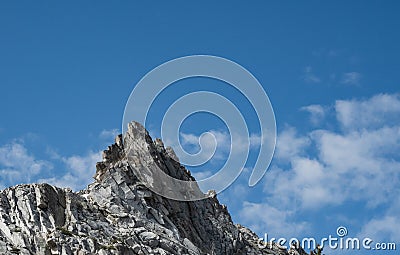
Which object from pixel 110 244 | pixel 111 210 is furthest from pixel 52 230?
pixel 111 210

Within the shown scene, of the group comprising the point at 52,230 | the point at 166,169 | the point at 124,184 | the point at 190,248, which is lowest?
the point at 52,230

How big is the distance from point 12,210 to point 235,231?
144 feet

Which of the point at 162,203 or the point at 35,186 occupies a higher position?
the point at 162,203

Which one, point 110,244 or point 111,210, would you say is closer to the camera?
point 110,244

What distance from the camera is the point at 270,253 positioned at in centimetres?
11500

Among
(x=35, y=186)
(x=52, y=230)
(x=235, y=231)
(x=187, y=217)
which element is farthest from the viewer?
(x=235, y=231)

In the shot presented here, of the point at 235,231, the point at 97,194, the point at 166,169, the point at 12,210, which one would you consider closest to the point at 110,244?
the point at 12,210

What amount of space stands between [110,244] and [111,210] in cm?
1435

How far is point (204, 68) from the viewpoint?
247 feet

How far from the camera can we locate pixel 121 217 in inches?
3482

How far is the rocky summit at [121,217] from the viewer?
241 ft

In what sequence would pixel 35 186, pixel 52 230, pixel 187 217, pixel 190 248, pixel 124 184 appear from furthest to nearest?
1. pixel 187 217
2. pixel 124 184
3. pixel 190 248
4. pixel 35 186
5. pixel 52 230

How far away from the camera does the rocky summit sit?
241 ft

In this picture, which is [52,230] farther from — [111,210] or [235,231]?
[235,231]
